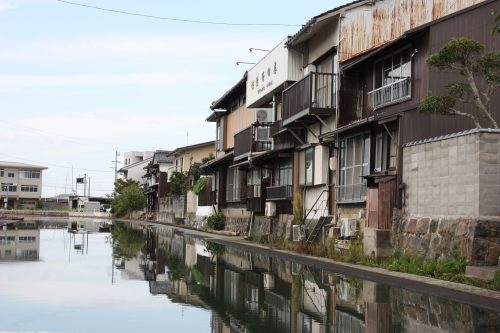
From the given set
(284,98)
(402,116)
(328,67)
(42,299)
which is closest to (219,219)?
(284,98)

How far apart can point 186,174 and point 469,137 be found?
187 ft

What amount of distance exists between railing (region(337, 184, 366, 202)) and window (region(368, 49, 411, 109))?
3125 millimetres

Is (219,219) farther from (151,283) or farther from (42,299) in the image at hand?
(42,299)

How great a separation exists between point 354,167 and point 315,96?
4.27 metres

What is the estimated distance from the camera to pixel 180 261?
861 inches

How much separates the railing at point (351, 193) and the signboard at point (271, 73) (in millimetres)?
8779

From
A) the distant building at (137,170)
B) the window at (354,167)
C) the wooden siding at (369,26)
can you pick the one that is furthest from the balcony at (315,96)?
the distant building at (137,170)

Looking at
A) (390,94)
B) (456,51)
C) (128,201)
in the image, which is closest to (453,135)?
(456,51)

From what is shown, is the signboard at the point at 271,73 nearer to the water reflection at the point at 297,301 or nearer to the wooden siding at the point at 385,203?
the wooden siding at the point at 385,203

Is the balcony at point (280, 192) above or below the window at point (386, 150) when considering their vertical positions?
below

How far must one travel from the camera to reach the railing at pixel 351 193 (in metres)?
23.4

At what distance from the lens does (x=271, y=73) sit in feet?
114

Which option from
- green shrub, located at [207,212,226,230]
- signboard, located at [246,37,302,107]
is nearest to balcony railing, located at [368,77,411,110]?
signboard, located at [246,37,302,107]

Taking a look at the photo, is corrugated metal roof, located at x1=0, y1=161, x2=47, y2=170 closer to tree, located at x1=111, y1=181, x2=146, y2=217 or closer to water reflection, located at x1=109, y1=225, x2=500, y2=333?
tree, located at x1=111, y1=181, x2=146, y2=217
